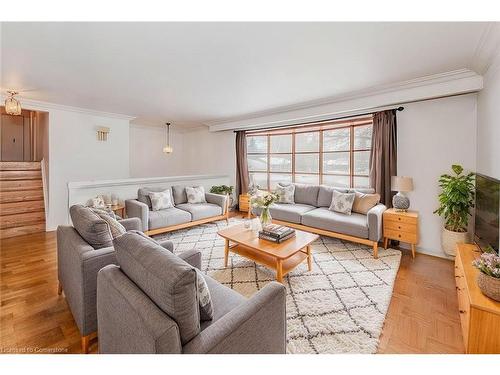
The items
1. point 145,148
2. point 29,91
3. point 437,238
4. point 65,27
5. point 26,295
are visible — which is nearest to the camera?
point 65,27

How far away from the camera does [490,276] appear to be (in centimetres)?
148

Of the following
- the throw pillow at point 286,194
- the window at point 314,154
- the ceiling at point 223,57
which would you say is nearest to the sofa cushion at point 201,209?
the throw pillow at point 286,194

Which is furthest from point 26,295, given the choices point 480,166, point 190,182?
point 480,166

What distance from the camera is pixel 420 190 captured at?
133 inches

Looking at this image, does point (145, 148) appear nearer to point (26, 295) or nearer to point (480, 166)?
point (26, 295)

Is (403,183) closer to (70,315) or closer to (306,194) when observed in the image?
(306,194)

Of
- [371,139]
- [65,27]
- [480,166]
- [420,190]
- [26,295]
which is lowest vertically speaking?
[26,295]

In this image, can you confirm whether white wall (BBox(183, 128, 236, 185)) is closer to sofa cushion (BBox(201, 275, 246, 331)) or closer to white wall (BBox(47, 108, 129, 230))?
white wall (BBox(47, 108, 129, 230))

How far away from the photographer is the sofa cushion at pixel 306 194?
4398mm

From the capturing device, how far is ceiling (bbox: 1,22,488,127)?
187 cm

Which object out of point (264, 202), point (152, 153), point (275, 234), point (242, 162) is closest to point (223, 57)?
point (264, 202)

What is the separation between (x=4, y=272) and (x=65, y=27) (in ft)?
9.06

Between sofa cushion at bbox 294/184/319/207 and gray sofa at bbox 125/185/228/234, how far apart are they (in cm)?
147

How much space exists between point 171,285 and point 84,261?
1026 millimetres
